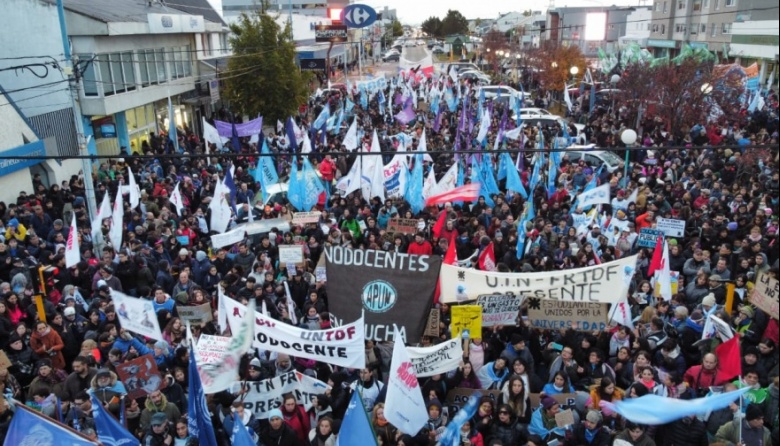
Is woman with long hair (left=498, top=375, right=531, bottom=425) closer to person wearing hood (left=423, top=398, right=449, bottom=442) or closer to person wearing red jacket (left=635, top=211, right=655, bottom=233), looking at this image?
person wearing hood (left=423, top=398, right=449, bottom=442)

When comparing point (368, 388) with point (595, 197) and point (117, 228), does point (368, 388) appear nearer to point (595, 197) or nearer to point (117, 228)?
point (117, 228)

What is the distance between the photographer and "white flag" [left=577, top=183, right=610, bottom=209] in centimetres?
1341

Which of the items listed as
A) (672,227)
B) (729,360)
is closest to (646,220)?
(672,227)

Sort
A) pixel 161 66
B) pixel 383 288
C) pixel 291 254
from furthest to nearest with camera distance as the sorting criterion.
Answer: pixel 161 66
pixel 291 254
pixel 383 288

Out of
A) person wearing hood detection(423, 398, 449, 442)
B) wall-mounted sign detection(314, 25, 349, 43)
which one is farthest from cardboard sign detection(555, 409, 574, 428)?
wall-mounted sign detection(314, 25, 349, 43)

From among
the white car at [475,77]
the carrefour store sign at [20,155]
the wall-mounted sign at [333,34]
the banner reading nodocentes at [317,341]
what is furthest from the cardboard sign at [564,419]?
the white car at [475,77]

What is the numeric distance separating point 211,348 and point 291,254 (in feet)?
12.0

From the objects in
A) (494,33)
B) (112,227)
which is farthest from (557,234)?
(494,33)

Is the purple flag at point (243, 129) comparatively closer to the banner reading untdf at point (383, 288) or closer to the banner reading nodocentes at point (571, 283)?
the banner reading untdf at point (383, 288)

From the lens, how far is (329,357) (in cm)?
740

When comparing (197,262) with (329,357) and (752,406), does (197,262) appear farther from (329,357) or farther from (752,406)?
(752,406)

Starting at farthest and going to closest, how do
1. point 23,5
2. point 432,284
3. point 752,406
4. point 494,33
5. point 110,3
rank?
point 494,33
point 110,3
point 23,5
point 432,284
point 752,406

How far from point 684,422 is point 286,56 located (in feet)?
83.4

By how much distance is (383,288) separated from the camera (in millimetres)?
7520
